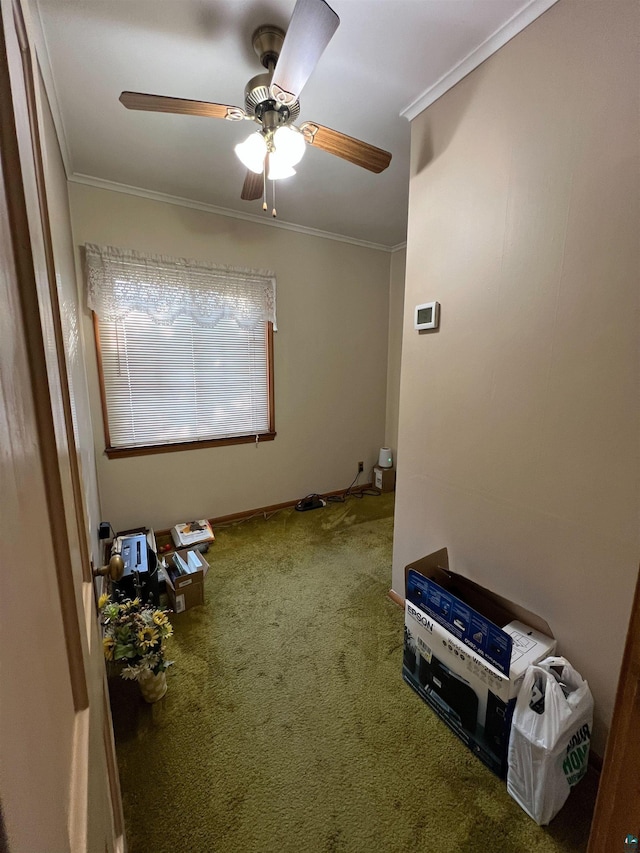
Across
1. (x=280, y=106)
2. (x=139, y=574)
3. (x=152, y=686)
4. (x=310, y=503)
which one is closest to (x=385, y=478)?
(x=310, y=503)

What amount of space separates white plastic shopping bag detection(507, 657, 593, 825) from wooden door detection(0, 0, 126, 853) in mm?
1196

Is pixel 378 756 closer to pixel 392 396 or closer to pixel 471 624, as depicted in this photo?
pixel 471 624

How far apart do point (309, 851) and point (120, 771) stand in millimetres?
724

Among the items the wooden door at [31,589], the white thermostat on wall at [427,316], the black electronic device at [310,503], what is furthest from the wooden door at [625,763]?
the black electronic device at [310,503]

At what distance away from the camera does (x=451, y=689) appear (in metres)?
1.41

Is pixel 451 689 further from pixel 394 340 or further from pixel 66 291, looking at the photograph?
pixel 394 340

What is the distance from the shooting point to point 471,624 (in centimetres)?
130

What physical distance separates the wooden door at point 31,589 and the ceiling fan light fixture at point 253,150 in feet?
3.17

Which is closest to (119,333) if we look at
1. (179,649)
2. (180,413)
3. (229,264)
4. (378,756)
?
(180,413)

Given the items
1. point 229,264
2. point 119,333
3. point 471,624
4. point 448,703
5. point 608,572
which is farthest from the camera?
point 229,264

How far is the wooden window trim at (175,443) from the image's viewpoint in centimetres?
248

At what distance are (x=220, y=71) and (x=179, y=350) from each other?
169 cm

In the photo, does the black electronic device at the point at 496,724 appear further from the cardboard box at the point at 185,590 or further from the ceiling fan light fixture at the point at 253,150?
the ceiling fan light fixture at the point at 253,150

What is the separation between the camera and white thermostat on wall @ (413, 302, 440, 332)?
1.71m
